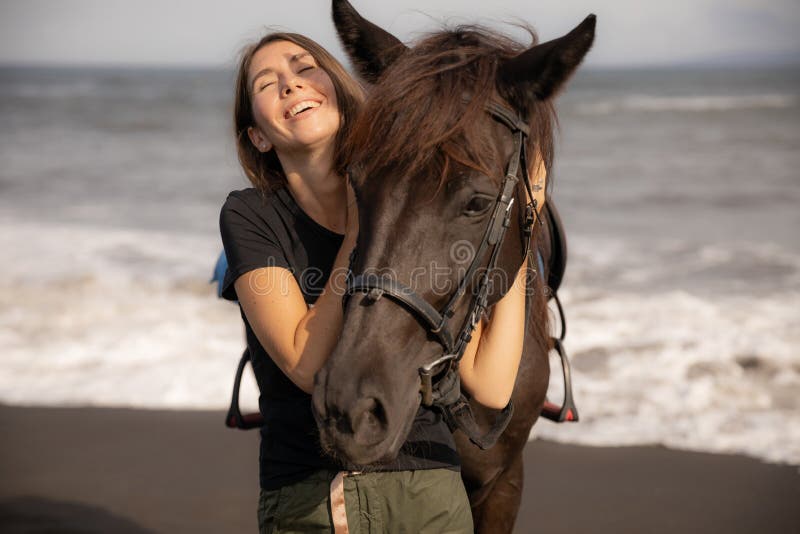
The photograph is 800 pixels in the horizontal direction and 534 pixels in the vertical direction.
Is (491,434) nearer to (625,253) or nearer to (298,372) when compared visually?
(298,372)

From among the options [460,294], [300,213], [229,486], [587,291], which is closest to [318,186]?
[300,213]

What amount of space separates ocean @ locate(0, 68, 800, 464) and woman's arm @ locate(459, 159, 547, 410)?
0.51 meters

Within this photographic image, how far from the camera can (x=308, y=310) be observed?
2006mm

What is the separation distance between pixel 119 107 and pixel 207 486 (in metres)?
27.1

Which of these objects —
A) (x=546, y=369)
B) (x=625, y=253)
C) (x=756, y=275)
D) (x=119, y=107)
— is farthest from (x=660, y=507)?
(x=119, y=107)

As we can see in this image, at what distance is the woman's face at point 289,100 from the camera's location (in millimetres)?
2084

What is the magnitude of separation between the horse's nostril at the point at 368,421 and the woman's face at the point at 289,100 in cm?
84

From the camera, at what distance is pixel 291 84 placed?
7.06 ft

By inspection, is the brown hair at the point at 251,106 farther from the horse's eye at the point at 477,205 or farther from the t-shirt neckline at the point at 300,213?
the horse's eye at the point at 477,205

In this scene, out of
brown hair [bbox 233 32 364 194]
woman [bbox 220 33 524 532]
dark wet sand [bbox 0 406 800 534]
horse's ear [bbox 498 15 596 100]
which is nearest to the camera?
horse's ear [bbox 498 15 596 100]

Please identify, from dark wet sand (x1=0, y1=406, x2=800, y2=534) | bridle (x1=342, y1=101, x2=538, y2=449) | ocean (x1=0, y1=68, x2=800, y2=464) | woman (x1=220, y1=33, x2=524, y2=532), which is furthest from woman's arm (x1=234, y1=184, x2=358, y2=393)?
dark wet sand (x1=0, y1=406, x2=800, y2=534)

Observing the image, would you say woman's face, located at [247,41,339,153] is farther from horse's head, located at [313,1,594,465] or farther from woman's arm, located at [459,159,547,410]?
woman's arm, located at [459,159,547,410]

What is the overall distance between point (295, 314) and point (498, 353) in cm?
54

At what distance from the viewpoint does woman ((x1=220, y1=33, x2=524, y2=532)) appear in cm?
196
